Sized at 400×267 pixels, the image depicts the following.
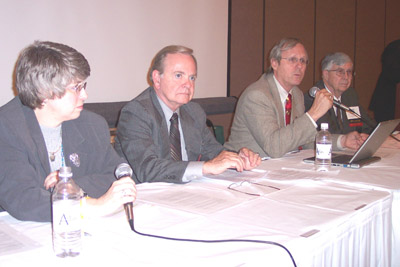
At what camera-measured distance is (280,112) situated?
2.92 m

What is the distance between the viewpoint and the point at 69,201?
110cm

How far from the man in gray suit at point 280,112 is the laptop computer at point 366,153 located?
215mm

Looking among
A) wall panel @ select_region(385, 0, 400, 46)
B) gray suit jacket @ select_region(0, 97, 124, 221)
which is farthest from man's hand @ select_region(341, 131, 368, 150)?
wall panel @ select_region(385, 0, 400, 46)

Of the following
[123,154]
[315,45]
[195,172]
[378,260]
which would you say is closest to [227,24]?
[315,45]

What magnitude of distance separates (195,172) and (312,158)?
887 mm

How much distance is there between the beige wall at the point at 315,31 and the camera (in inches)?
202

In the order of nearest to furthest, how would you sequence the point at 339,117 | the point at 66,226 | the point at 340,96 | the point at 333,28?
1. the point at 66,226
2. the point at 339,117
3. the point at 340,96
4. the point at 333,28

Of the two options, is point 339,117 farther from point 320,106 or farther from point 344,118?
point 320,106

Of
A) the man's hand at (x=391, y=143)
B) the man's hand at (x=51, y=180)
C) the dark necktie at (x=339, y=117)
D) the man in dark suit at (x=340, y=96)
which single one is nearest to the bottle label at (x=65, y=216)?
the man's hand at (x=51, y=180)

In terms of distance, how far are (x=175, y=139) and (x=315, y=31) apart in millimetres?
4625

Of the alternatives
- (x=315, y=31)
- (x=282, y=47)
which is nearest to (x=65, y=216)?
(x=282, y=47)

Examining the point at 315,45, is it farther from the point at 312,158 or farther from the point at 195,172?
the point at 195,172

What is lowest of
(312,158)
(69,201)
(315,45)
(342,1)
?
Answer: (312,158)

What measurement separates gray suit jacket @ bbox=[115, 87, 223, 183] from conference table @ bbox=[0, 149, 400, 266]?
0.11 meters
